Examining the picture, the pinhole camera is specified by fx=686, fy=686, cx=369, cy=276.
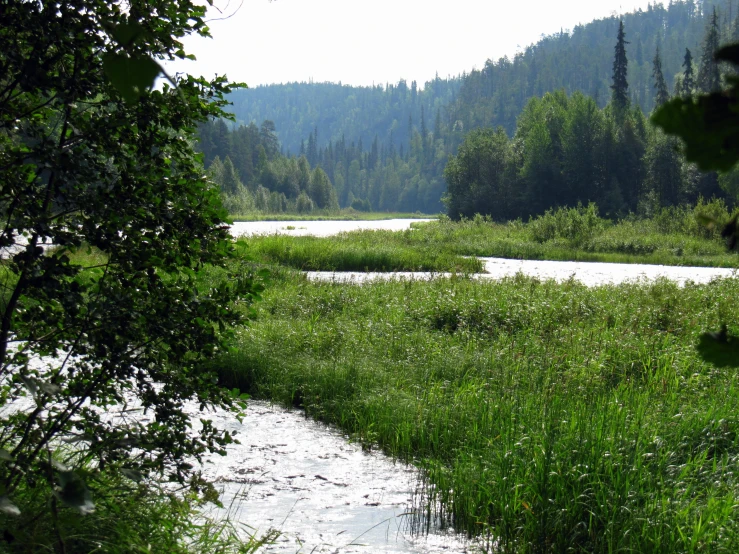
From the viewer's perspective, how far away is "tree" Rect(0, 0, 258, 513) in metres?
2.78

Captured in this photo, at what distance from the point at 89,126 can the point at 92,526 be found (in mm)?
1806

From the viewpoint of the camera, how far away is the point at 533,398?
6.27 m

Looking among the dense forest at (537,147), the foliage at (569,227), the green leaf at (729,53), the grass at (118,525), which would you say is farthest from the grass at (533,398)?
the foliage at (569,227)

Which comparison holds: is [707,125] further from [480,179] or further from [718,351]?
[480,179]

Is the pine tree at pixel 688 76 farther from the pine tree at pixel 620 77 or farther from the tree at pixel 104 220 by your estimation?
the tree at pixel 104 220

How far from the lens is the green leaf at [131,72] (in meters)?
0.70

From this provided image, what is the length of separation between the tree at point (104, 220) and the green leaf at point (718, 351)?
2.40 metres

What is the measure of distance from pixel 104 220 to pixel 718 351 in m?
2.82

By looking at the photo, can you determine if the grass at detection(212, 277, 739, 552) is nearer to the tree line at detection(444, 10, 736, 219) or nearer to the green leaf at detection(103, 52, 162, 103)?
the green leaf at detection(103, 52, 162, 103)

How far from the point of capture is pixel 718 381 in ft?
23.7

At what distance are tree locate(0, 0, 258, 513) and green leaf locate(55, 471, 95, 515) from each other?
1.53 meters

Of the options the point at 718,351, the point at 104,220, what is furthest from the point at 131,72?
the point at 104,220

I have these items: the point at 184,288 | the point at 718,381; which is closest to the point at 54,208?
the point at 184,288

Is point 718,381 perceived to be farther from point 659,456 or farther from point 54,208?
point 54,208
